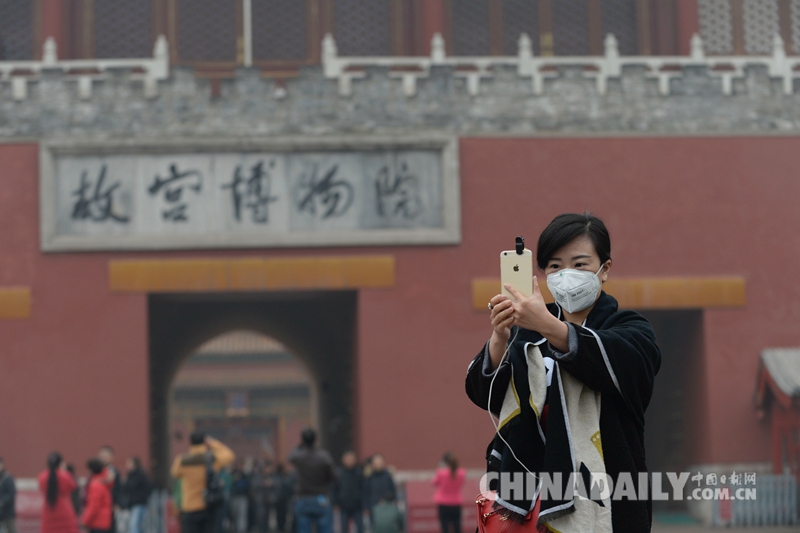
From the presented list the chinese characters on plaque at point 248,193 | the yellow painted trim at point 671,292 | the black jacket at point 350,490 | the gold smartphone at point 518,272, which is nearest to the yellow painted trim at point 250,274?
the chinese characters on plaque at point 248,193

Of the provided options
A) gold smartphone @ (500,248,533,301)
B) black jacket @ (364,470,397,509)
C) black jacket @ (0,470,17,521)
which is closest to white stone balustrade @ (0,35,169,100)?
black jacket @ (0,470,17,521)

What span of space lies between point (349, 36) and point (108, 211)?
522cm

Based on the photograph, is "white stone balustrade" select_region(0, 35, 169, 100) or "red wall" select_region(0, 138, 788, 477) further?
"white stone balustrade" select_region(0, 35, 169, 100)

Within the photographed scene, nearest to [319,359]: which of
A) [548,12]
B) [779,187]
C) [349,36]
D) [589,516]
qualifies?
[349,36]

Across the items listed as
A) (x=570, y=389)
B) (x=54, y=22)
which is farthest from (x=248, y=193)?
(x=570, y=389)

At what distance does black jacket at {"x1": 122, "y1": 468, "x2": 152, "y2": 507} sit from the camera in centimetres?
1314

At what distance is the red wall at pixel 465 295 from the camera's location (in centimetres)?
1547

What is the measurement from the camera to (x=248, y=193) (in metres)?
15.8

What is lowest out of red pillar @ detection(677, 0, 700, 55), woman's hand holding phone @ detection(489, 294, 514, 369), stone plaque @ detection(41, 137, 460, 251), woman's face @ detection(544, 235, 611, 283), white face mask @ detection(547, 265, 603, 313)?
woman's hand holding phone @ detection(489, 294, 514, 369)

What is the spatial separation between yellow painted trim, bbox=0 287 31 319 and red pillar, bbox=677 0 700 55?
1054 centimetres

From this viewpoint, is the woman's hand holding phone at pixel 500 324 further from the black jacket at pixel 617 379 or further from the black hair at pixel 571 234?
the black hair at pixel 571 234

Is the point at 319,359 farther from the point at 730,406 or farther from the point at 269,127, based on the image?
the point at 730,406

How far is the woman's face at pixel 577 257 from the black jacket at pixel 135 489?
10565 millimetres

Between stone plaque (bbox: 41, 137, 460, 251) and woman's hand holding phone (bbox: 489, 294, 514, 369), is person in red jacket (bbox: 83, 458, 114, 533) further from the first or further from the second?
woman's hand holding phone (bbox: 489, 294, 514, 369)
